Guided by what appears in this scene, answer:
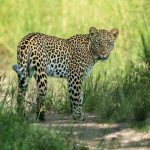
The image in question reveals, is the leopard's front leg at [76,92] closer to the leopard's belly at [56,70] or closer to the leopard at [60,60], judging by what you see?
the leopard at [60,60]

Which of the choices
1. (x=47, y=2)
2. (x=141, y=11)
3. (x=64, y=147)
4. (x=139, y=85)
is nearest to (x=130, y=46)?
(x=141, y=11)

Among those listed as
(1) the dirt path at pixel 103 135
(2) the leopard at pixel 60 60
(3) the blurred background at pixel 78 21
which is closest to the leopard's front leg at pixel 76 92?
(2) the leopard at pixel 60 60

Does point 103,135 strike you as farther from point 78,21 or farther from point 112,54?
point 78,21

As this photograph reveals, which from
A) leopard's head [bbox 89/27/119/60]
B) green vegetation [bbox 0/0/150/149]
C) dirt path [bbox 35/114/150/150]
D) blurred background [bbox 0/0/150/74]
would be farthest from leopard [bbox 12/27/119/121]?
blurred background [bbox 0/0/150/74]

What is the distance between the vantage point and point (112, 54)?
15.3 m

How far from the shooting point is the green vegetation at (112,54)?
11.2 metres

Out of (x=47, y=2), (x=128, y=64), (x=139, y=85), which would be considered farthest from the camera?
(x=47, y=2)

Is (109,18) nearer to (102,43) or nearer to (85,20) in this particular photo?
(85,20)

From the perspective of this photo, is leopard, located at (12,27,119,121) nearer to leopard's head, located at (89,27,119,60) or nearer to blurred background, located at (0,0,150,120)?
leopard's head, located at (89,27,119,60)

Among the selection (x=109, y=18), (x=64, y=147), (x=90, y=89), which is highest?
(x=109, y=18)

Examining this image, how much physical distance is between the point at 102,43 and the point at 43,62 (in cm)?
104

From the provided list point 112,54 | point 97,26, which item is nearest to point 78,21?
point 97,26

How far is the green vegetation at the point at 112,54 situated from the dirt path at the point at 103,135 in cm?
25

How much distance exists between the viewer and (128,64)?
47.5 feet
